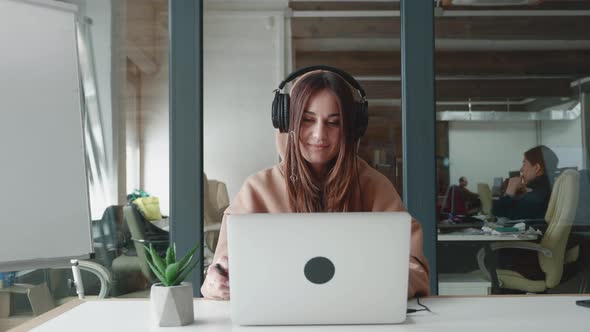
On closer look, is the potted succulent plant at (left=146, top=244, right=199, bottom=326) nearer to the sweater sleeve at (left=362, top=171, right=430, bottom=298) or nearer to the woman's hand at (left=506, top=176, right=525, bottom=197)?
the sweater sleeve at (left=362, top=171, right=430, bottom=298)

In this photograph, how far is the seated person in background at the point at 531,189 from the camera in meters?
2.80

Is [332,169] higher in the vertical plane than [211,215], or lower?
higher

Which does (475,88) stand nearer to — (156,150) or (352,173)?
(352,173)

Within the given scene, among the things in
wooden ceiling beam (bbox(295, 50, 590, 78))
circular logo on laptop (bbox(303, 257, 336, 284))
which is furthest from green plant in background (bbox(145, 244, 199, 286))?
wooden ceiling beam (bbox(295, 50, 590, 78))

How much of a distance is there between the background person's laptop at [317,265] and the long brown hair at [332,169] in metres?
0.76

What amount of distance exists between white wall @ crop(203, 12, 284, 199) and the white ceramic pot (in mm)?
1415

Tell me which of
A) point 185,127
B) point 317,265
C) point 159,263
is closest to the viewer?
point 317,265

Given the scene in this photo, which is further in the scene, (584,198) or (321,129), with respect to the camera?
(584,198)

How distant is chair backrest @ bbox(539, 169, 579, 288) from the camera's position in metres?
2.84

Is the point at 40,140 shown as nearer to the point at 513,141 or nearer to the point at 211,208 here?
the point at 211,208

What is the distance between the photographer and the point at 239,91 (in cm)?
265

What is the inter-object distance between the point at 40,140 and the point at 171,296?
560mm

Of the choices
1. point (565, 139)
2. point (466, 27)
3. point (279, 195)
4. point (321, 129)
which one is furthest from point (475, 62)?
point (279, 195)

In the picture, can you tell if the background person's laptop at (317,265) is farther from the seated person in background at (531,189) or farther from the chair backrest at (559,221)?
the chair backrest at (559,221)
